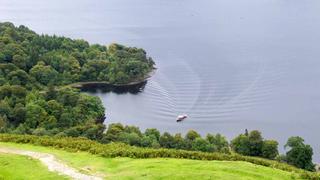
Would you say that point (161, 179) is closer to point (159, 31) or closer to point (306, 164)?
point (306, 164)

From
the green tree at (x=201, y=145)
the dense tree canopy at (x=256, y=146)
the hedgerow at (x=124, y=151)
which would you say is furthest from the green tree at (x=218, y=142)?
the hedgerow at (x=124, y=151)

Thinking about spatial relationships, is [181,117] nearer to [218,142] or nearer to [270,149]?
[218,142]

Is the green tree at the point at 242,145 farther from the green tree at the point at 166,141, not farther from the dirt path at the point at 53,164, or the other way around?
the dirt path at the point at 53,164

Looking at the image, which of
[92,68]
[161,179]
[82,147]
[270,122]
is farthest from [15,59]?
[161,179]

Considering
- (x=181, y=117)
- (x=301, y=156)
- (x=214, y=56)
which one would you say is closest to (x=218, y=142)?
(x=301, y=156)

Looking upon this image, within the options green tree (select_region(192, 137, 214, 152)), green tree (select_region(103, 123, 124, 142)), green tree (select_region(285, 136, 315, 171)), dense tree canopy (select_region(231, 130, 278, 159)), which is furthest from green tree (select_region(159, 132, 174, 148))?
green tree (select_region(285, 136, 315, 171))
